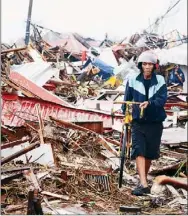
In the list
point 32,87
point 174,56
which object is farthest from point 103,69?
point 32,87

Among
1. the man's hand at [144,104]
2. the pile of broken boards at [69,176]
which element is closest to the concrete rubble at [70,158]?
the pile of broken boards at [69,176]

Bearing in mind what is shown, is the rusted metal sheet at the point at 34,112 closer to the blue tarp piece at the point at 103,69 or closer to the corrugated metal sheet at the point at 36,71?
the corrugated metal sheet at the point at 36,71

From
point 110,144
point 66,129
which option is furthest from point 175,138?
point 66,129

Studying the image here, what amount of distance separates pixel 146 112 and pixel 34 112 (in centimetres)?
202

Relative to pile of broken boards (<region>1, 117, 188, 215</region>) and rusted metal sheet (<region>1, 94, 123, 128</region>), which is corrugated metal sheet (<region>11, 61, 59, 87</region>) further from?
pile of broken boards (<region>1, 117, 188, 215</region>)

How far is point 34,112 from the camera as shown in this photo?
21.3ft

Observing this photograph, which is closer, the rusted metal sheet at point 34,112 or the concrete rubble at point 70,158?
the concrete rubble at point 70,158

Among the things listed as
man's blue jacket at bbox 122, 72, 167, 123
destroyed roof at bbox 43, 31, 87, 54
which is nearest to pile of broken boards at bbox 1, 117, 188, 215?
man's blue jacket at bbox 122, 72, 167, 123

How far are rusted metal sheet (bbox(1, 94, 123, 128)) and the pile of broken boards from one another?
0.18 metres

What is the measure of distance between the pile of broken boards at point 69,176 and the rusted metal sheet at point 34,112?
176mm

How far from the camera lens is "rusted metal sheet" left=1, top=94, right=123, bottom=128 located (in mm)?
6215

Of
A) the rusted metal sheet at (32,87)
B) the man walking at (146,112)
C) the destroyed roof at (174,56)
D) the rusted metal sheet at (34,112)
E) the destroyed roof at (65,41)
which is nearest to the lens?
the man walking at (146,112)

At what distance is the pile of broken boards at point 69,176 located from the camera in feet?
14.3

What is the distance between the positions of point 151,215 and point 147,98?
1405 millimetres
